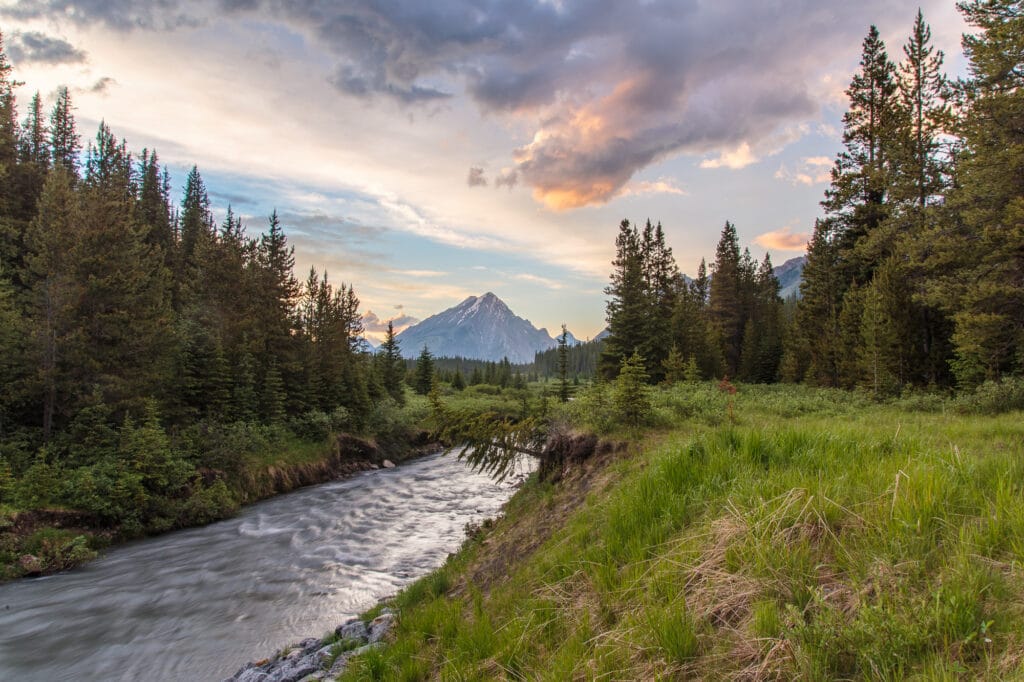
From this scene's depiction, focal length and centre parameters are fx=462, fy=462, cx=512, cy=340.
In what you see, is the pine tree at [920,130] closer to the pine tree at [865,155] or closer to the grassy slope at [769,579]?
the pine tree at [865,155]

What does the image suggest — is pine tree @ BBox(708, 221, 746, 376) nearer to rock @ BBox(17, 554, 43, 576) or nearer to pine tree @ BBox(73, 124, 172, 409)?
pine tree @ BBox(73, 124, 172, 409)

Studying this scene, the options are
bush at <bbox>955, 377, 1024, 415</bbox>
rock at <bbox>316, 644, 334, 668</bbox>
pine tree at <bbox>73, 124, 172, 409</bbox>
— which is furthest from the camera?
pine tree at <bbox>73, 124, 172, 409</bbox>

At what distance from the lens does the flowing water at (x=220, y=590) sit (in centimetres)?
912

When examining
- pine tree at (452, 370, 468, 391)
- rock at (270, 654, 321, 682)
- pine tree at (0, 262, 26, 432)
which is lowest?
rock at (270, 654, 321, 682)

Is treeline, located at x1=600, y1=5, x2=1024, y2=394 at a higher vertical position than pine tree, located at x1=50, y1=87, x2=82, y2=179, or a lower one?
lower

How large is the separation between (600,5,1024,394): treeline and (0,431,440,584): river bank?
2051cm

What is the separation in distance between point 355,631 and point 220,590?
692 centimetres

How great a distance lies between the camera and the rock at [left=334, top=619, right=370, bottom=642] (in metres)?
7.47

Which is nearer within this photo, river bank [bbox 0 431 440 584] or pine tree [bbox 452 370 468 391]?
river bank [bbox 0 431 440 584]

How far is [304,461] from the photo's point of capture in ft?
91.8

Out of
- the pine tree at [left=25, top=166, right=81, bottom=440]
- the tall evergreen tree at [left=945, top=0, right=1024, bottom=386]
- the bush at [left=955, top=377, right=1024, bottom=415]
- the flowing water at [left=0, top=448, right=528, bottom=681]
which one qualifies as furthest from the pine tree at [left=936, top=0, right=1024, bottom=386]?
the pine tree at [left=25, top=166, right=81, bottom=440]

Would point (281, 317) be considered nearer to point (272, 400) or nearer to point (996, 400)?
point (272, 400)

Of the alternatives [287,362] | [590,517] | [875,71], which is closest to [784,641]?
[590,517]

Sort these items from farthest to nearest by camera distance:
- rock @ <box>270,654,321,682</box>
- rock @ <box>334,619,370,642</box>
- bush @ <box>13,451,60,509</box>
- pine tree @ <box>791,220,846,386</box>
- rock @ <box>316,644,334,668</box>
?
pine tree @ <box>791,220,846,386</box>
bush @ <box>13,451,60,509</box>
rock @ <box>334,619,370,642</box>
rock @ <box>316,644,334,668</box>
rock @ <box>270,654,321,682</box>
